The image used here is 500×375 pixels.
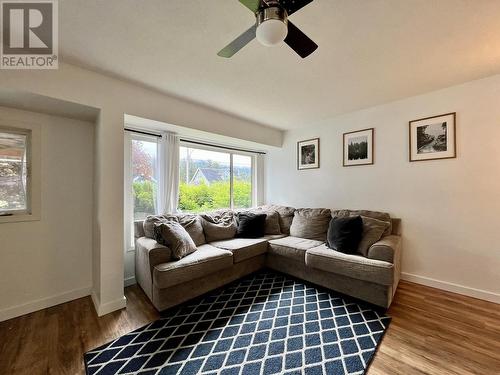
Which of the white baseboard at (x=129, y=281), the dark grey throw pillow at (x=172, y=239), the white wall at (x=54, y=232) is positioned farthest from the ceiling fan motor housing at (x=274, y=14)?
the white baseboard at (x=129, y=281)

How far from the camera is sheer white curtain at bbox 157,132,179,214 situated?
3156mm

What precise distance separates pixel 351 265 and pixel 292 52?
7.23 ft

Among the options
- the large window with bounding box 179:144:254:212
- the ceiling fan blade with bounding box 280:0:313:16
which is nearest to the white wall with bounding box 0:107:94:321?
the large window with bounding box 179:144:254:212

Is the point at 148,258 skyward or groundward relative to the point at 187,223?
groundward

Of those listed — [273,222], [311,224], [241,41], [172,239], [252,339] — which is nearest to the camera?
[241,41]

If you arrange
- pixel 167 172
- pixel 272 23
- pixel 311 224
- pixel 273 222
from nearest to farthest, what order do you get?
pixel 272 23
pixel 167 172
pixel 311 224
pixel 273 222

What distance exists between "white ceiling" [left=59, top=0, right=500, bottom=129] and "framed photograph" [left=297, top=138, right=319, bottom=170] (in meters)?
1.16

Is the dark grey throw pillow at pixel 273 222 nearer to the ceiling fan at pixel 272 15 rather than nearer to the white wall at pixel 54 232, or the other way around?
the white wall at pixel 54 232

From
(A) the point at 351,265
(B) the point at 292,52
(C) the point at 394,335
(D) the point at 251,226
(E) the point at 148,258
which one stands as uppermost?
(B) the point at 292,52

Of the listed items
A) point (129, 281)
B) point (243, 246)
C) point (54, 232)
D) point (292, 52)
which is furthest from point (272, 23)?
point (129, 281)

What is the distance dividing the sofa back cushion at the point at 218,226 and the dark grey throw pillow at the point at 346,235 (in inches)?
57.1

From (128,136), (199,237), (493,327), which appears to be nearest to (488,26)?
(493,327)

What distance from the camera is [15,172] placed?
7.22ft

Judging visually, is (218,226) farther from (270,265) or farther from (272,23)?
(272,23)
